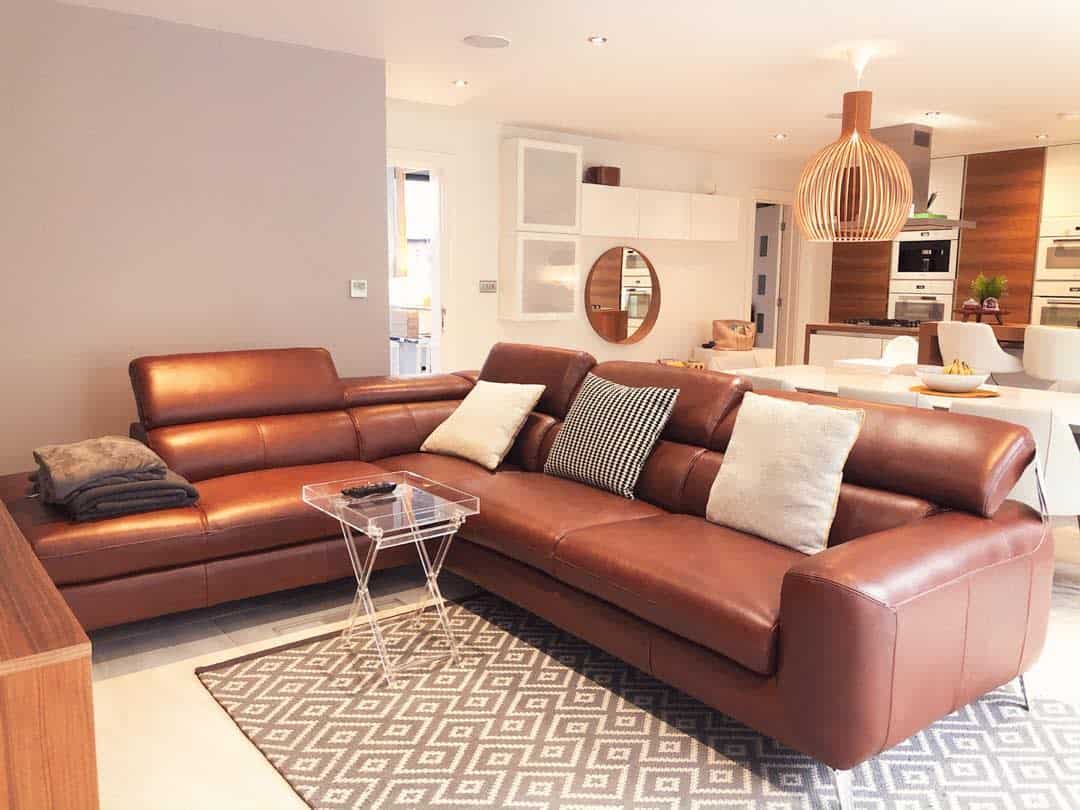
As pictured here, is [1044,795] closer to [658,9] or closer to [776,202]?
[658,9]

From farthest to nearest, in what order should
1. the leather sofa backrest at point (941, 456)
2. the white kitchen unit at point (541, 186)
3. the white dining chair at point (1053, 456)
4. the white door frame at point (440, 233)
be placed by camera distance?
the white kitchen unit at point (541, 186) → the white door frame at point (440, 233) → the white dining chair at point (1053, 456) → the leather sofa backrest at point (941, 456)

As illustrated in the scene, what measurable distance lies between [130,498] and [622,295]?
5.14m

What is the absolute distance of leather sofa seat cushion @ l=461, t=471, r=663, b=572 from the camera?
2.90 metres

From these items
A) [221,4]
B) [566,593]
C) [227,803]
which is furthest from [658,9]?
[227,803]

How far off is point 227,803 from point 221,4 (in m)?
3.26

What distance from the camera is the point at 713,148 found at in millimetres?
7492

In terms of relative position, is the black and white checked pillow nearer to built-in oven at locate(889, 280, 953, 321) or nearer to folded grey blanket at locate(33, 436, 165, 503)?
folded grey blanket at locate(33, 436, 165, 503)

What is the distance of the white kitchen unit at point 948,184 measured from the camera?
25.1 ft

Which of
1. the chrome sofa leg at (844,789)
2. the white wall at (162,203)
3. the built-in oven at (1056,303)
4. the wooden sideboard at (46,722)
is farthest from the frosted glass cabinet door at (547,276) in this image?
the wooden sideboard at (46,722)

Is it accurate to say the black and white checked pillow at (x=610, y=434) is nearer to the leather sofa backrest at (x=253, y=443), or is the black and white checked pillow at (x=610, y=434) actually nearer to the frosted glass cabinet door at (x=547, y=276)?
the leather sofa backrest at (x=253, y=443)

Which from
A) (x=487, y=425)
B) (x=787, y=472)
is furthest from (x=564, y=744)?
(x=487, y=425)

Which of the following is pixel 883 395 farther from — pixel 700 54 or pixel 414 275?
pixel 414 275

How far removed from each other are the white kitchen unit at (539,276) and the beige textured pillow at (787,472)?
3738 mm

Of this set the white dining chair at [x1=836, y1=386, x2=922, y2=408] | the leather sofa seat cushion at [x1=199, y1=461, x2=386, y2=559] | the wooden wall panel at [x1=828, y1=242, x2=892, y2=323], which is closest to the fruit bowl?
the white dining chair at [x1=836, y1=386, x2=922, y2=408]
